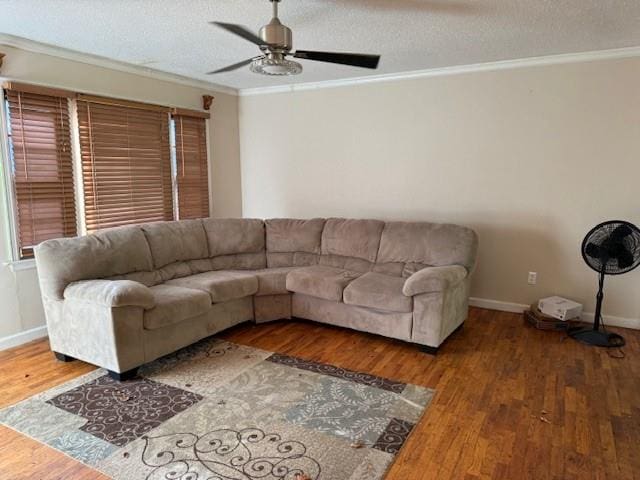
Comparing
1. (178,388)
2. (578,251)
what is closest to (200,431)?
(178,388)

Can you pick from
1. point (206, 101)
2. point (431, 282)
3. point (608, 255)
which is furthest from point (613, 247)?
point (206, 101)

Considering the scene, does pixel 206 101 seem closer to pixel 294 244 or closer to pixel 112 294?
pixel 294 244

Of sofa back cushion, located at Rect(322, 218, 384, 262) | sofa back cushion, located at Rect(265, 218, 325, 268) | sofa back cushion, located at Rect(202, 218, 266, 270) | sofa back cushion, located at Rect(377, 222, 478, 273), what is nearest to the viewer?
sofa back cushion, located at Rect(377, 222, 478, 273)

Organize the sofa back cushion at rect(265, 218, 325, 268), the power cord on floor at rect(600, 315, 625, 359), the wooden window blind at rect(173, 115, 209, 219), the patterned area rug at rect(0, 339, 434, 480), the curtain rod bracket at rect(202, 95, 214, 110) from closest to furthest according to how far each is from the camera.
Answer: the patterned area rug at rect(0, 339, 434, 480), the power cord on floor at rect(600, 315, 625, 359), the sofa back cushion at rect(265, 218, 325, 268), the wooden window blind at rect(173, 115, 209, 219), the curtain rod bracket at rect(202, 95, 214, 110)

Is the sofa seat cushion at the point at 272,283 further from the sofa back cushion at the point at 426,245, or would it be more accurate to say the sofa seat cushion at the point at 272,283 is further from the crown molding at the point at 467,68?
the crown molding at the point at 467,68

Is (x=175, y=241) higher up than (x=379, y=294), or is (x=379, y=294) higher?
(x=175, y=241)

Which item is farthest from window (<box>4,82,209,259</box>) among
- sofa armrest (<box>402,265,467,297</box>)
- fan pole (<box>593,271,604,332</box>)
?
fan pole (<box>593,271,604,332</box>)

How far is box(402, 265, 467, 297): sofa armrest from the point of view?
10.2 feet

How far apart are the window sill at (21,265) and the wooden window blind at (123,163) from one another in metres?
0.53

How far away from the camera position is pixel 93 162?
12.5ft

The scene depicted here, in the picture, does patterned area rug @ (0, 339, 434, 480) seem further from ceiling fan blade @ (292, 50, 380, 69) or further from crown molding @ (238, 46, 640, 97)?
crown molding @ (238, 46, 640, 97)

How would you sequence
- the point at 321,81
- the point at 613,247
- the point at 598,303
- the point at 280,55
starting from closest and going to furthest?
the point at 280,55
the point at 613,247
the point at 598,303
the point at 321,81

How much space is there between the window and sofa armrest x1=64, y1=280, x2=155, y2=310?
0.94 meters

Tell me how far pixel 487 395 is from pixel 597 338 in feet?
4.85
